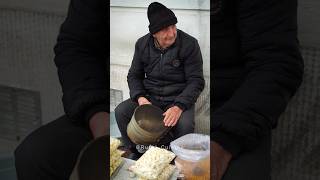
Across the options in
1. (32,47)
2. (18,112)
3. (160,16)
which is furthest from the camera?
(18,112)

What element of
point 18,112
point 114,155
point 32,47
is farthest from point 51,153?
point 18,112

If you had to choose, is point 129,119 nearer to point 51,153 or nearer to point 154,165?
point 154,165

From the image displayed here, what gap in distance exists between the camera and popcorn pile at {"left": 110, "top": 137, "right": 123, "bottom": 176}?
27.8 inches

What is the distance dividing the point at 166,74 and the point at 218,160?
0.20 m

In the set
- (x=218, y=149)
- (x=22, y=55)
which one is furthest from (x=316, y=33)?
(x=22, y=55)

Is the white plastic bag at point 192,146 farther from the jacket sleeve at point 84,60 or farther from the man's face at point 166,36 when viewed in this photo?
the jacket sleeve at point 84,60

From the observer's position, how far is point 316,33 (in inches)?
49.6

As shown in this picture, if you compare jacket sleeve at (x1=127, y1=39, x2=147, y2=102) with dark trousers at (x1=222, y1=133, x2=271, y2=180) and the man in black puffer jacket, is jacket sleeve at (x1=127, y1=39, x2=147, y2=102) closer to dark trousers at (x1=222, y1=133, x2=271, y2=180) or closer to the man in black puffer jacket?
the man in black puffer jacket

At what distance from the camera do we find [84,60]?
3.41 feet

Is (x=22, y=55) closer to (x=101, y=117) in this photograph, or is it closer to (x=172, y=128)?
(x=101, y=117)

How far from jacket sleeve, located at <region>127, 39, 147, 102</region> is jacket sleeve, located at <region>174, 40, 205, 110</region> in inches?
2.2

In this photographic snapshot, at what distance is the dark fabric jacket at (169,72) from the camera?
690 mm

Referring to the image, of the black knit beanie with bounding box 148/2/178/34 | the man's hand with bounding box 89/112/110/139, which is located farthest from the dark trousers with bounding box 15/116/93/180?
the black knit beanie with bounding box 148/2/178/34

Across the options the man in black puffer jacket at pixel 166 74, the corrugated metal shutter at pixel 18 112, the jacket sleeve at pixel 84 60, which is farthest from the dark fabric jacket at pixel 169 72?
the corrugated metal shutter at pixel 18 112
